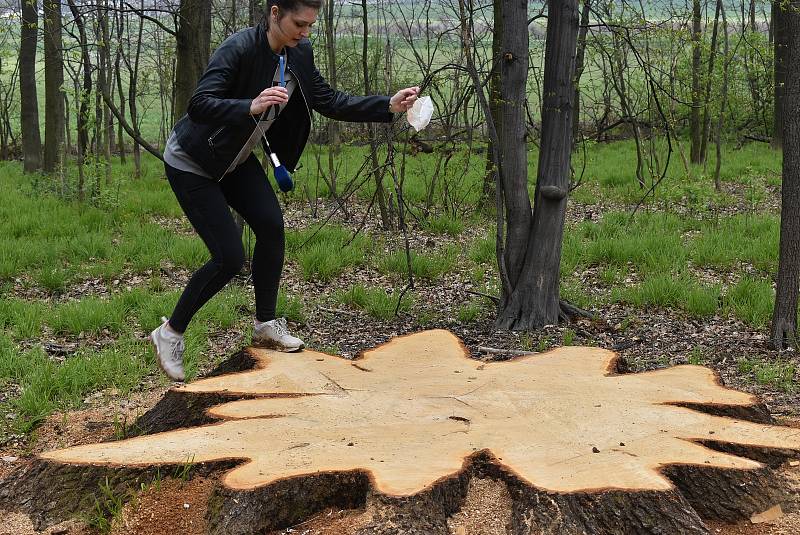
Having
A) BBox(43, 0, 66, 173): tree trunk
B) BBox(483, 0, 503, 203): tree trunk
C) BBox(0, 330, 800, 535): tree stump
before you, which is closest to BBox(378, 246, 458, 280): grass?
BBox(483, 0, 503, 203): tree trunk

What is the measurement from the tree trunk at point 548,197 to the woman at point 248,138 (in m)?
1.68

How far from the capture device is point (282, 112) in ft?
11.0

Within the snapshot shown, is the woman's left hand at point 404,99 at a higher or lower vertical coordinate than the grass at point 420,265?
higher

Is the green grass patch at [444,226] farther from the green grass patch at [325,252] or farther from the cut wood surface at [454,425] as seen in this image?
the cut wood surface at [454,425]

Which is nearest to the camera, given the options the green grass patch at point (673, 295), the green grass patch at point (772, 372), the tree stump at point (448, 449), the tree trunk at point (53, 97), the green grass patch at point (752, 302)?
the tree stump at point (448, 449)

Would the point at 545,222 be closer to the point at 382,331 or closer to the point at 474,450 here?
the point at 382,331

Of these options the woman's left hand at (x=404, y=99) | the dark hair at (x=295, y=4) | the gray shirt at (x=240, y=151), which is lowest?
the gray shirt at (x=240, y=151)

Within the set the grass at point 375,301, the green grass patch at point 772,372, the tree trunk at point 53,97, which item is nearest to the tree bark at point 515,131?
the grass at point 375,301

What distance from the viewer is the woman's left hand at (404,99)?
3465mm

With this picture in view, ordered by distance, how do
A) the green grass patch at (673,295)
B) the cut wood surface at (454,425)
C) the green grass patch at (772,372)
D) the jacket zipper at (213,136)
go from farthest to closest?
the green grass patch at (673,295) → the green grass patch at (772,372) → the jacket zipper at (213,136) → the cut wood surface at (454,425)

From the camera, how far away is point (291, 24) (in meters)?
3.10

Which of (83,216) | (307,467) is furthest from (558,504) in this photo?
(83,216)

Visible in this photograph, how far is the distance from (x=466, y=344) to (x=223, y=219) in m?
2.01

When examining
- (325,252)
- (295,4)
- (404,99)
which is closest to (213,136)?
(295,4)
